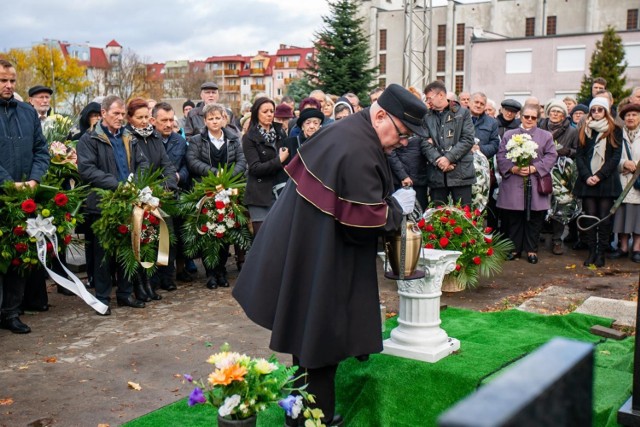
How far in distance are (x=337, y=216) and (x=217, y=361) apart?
41.5 inches

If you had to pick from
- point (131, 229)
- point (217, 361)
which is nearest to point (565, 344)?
point (217, 361)

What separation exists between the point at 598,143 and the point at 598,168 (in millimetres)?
343

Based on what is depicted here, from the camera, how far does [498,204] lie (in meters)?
10.1

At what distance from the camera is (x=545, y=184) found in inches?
389

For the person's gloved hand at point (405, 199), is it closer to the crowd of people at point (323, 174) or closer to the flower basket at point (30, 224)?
the crowd of people at point (323, 174)

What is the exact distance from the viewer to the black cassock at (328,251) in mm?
3973

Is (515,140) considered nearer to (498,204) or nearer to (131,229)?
(498,204)

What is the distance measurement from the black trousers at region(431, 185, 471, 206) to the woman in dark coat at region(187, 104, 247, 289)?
8.47 feet

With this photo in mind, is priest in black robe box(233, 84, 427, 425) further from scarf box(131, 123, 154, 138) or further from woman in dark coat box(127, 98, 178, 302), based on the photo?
scarf box(131, 123, 154, 138)

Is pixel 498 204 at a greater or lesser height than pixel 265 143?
lesser

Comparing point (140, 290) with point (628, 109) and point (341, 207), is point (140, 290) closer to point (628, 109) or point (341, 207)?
point (341, 207)

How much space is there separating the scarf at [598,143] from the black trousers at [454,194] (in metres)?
1.86

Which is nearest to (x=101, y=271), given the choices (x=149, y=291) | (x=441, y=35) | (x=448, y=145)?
(x=149, y=291)

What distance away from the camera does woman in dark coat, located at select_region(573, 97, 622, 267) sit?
9.67 m
